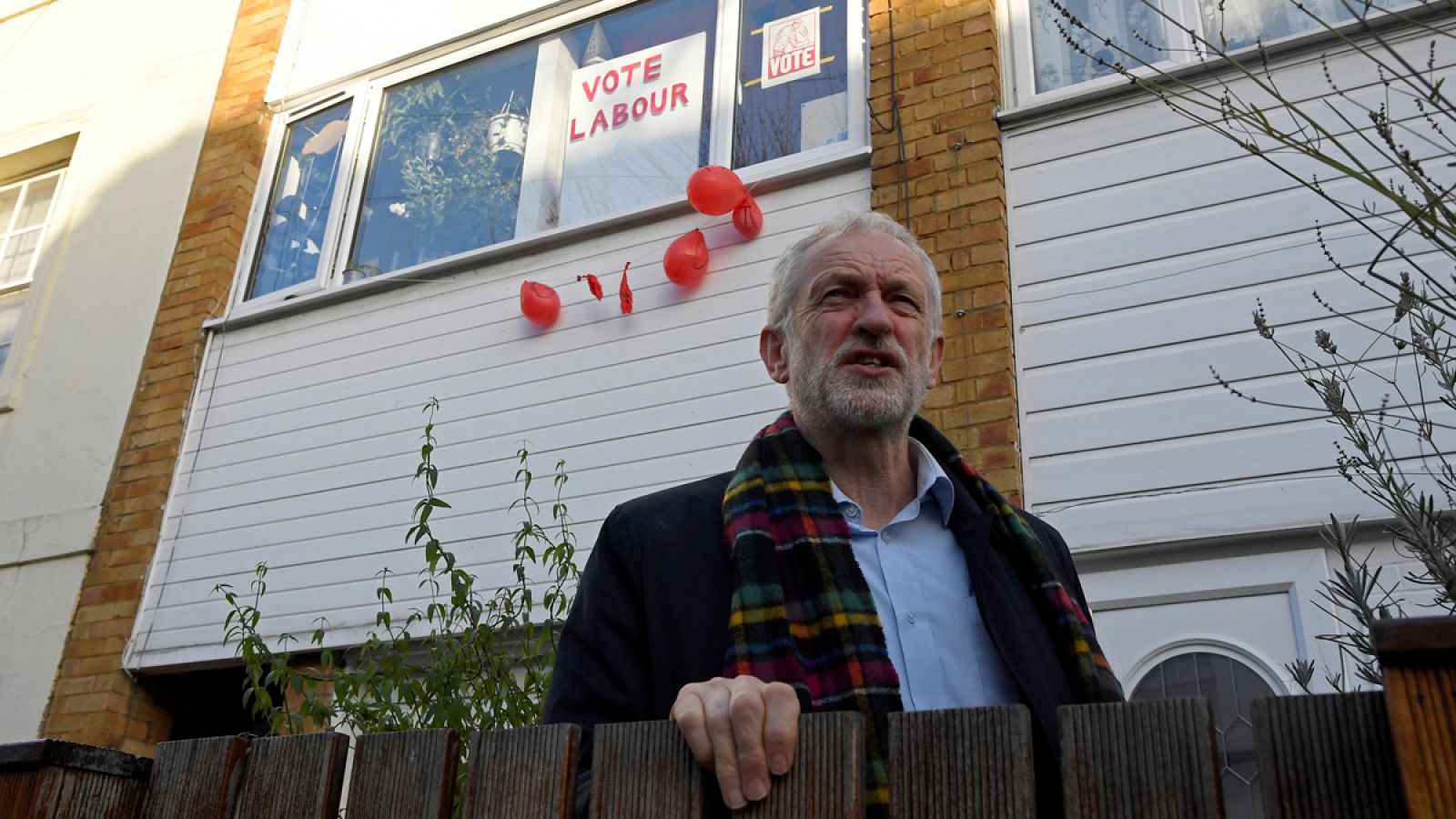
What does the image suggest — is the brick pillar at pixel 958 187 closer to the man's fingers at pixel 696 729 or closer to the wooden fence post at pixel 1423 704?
the man's fingers at pixel 696 729

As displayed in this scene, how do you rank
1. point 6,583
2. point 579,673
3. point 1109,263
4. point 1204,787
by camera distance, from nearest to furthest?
point 1204,787 → point 579,673 → point 1109,263 → point 6,583

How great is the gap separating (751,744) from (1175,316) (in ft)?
11.9

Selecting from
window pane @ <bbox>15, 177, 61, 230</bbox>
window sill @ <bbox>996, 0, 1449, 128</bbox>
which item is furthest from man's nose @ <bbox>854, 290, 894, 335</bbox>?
window pane @ <bbox>15, 177, 61, 230</bbox>

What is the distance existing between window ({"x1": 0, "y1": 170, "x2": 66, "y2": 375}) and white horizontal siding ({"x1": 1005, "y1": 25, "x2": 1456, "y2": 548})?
6524mm

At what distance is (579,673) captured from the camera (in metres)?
1.63

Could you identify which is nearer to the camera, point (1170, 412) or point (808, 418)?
point (808, 418)

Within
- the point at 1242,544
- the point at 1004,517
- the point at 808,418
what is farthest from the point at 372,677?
the point at 1242,544

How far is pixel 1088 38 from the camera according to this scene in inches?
198

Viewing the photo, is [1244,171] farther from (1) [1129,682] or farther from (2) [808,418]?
(2) [808,418]

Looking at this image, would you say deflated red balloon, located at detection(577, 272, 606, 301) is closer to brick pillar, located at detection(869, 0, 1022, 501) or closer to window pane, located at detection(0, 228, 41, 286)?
brick pillar, located at detection(869, 0, 1022, 501)

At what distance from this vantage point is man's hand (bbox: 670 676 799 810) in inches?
45.4

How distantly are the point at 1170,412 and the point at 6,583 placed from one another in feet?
20.5

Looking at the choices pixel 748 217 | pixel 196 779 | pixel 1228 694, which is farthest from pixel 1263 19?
pixel 196 779

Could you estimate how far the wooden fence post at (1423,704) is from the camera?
865mm
